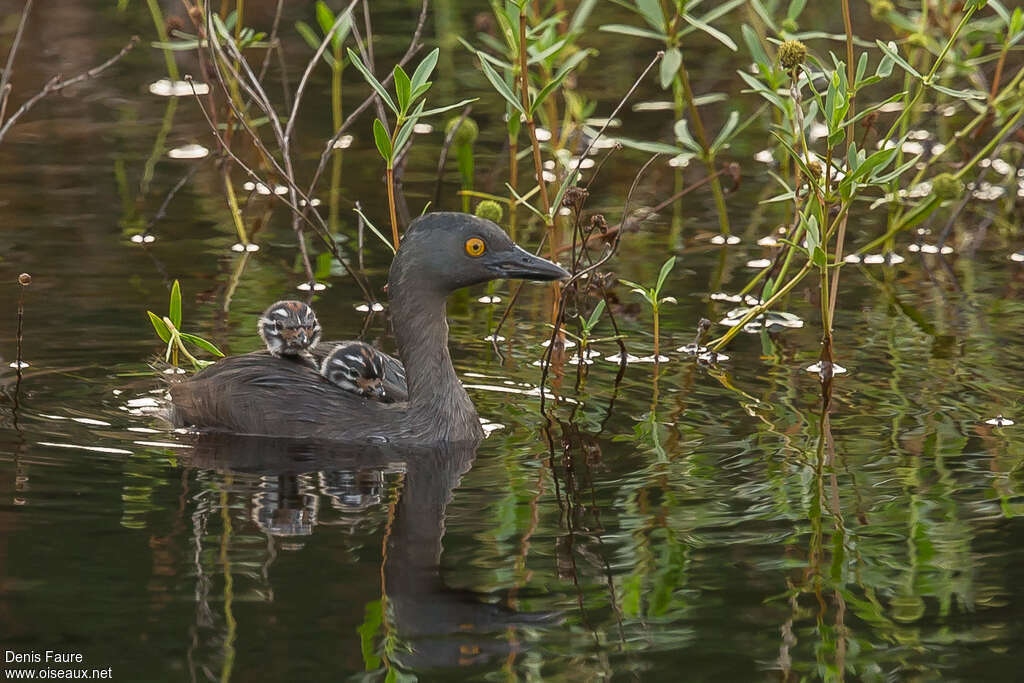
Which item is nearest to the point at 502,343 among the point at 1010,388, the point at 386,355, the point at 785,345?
the point at 386,355

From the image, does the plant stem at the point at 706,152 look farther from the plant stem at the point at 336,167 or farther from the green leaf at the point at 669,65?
the plant stem at the point at 336,167

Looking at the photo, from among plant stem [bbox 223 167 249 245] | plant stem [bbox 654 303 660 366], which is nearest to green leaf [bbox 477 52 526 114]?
plant stem [bbox 654 303 660 366]

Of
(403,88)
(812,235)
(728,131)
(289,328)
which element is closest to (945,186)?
(728,131)

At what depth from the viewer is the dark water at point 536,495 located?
5754 millimetres

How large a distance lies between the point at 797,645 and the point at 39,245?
21.7 feet

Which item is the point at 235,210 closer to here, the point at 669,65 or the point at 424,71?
the point at 669,65

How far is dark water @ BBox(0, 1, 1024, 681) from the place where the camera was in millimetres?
5754

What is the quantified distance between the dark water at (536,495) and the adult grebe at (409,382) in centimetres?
19

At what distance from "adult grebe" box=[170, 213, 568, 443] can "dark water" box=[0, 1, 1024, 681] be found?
0.64ft

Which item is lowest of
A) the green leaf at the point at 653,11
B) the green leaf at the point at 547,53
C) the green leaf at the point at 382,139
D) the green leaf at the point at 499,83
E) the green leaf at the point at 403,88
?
the green leaf at the point at 382,139

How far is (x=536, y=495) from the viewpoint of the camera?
7281mm

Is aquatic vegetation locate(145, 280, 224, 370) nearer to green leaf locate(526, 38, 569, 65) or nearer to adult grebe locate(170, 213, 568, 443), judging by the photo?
adult grebe locate(170, 213, 568, 443)

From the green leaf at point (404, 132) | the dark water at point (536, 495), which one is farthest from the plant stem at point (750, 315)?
the green leaf at point (404, 132)

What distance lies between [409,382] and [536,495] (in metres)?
1.30
